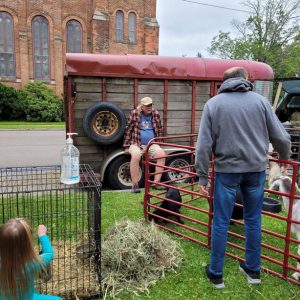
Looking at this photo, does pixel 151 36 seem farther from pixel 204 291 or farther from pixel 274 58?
pixel 204 291

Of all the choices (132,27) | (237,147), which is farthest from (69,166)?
(132,27)

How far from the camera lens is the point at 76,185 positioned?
3.33 metres

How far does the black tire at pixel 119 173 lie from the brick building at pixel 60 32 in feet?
69.2

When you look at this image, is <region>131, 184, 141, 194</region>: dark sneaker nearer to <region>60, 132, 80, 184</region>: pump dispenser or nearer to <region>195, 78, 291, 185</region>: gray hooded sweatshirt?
<region>60, 132, 80, 184</region>: pump dispenser

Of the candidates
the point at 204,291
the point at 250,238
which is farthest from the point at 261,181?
the point at 204,291

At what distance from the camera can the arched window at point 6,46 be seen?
24.7 meters

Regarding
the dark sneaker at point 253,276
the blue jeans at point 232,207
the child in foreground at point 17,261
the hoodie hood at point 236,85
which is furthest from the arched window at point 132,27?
the child in foreground at point 17,261

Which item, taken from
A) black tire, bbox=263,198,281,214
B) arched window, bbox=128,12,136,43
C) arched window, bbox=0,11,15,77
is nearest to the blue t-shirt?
black tire, bbox=263,198,281,214

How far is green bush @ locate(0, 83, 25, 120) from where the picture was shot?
22188 millimetres

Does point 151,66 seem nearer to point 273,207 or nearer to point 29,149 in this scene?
point 273,207

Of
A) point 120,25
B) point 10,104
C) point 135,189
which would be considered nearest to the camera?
point 135,189

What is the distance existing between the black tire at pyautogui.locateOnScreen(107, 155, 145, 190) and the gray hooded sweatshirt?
3.68 metres

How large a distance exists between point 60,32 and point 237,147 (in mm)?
25674

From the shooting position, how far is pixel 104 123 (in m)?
6.50
